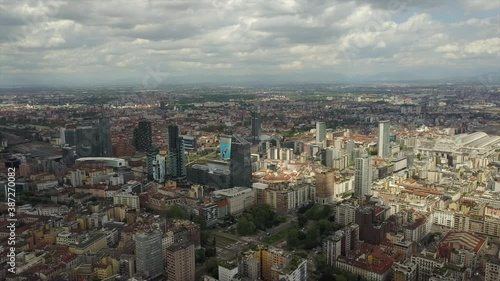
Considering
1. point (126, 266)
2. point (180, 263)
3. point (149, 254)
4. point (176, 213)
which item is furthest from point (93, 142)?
point (180, 263)

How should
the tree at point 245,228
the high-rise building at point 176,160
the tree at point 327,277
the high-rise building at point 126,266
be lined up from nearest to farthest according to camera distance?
the tree at point 327,277
the high-rise building at point 126,266
the tree at point 245,228
the high-rise building at point 176,160

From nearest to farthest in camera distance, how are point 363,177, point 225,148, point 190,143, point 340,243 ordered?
point 340,243 < point 363,177 < point 225,148 < point 190,143

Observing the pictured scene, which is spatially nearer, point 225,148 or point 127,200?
point 127,200

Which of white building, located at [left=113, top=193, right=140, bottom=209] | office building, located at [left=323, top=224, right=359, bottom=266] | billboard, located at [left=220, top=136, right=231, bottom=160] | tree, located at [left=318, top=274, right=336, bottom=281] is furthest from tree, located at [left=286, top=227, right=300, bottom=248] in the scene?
billboard, located at [left=220, top=136, right=231, bottom=160]

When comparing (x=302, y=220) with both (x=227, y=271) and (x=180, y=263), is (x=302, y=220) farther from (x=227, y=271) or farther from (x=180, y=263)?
(x=180, y=263)

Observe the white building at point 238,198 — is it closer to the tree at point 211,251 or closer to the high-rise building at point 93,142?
the tree at point 211,251

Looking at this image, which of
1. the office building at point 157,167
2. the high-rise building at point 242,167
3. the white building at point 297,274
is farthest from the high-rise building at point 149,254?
the office building at point 157,167
